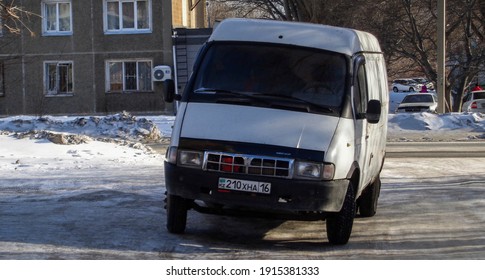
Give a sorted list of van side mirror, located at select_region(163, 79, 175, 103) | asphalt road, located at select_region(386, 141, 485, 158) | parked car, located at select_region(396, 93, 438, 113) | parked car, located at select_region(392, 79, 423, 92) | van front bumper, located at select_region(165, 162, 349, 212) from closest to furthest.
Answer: van front bumper, located at select_region(165, 162, 349, 212), van side mirror, located at select_region(163, 79, 175, 103), asphalt road, located at select_region(386, 141, 485, 158), parked car, located at select_region(396, 93, 438, 113), parked car, located at select_region(392, 79, 423, 92)

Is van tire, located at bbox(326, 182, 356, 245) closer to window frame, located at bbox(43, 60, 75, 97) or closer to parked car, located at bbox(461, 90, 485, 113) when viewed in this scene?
parked car, located at bbox(461, 90, 485, 113)

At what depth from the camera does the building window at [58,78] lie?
3812cm

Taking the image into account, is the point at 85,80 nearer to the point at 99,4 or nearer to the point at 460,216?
the point at 99,4

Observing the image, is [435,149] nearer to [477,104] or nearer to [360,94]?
[360,94]

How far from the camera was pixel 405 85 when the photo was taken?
73500mm

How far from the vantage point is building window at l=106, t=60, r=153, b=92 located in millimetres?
37688

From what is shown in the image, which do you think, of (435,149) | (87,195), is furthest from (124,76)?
(87,195)

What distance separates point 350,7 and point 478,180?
2372 centimetres

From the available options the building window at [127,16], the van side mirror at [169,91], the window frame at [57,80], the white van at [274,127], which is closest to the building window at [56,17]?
the window frame at [57,80]

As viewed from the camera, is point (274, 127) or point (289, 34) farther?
point (289, 34)

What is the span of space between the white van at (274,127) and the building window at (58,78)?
3008cm

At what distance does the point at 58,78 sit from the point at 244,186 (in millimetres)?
32133

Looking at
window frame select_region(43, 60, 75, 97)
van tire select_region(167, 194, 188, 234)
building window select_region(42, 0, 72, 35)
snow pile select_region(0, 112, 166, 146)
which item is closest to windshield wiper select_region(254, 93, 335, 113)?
van tire select_region(167, 194, 188, 234)

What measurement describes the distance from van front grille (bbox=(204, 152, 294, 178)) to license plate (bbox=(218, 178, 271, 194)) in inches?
3.7
